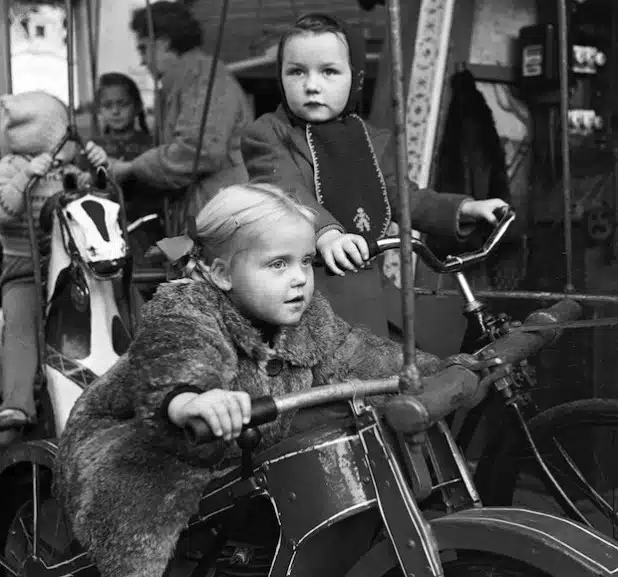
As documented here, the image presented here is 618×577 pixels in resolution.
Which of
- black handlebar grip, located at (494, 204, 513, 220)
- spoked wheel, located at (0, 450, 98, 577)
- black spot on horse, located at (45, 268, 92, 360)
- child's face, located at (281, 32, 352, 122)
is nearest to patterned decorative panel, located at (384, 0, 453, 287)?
black spot on horse, located at (45, 268, 92, 360)

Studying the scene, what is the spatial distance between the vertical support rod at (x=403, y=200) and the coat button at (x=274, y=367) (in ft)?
1.62

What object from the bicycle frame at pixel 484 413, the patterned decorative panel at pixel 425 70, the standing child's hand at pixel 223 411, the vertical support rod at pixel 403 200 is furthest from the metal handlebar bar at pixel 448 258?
the patterned decorative panel at pixel 425 70

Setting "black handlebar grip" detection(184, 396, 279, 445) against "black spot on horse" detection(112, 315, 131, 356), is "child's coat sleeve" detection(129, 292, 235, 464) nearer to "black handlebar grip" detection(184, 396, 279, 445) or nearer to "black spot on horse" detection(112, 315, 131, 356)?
"black handlebar grip" detection(184, 396, 279, 445)

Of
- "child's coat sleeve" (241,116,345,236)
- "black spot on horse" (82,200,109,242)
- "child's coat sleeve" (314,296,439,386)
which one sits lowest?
"child's coat sleeve" (314,296,439,386)

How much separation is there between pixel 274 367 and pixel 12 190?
1.83 meters

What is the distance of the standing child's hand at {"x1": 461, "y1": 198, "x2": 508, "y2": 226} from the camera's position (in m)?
2.77

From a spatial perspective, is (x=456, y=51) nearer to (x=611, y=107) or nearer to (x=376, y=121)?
(x=376, y=121)

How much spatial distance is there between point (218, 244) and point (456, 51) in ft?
9.27

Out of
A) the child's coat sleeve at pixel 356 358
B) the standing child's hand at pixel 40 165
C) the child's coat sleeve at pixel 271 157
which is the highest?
the child's coat sleeve at pixel 271 157

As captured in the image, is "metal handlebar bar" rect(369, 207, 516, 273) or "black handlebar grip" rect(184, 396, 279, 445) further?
"metal handlebar bar" rect(369, 207, 516, 273)

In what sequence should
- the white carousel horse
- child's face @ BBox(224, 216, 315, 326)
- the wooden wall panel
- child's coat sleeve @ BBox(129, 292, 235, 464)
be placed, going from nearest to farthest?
child's coat sleeve @ BBox(129, 292, 235, 464) → child's face @ BBox(224, 216, 315, 326) → the white carousel horse → the wooden wall panel

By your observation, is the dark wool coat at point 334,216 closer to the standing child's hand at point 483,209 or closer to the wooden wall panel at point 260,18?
the standing child's hand at point 483,209

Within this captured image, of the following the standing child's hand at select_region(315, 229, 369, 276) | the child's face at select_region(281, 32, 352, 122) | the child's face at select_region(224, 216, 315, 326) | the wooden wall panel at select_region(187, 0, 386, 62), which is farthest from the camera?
the wooden wall panel at select_region(187, 0, 386, 62)

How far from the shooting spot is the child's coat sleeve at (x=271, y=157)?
113 inches
